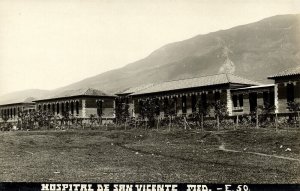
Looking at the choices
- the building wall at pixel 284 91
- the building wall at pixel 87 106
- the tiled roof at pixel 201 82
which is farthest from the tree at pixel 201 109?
the building wall at pixel 87 106

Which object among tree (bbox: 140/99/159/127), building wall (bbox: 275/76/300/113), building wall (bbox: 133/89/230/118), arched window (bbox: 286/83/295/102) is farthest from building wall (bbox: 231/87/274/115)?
tree (bbox: 140/99/159/127)

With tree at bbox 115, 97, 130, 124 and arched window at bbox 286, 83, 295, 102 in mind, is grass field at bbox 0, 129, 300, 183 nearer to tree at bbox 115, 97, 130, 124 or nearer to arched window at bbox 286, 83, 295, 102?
arched window at bbox 286, 83, 295, 102

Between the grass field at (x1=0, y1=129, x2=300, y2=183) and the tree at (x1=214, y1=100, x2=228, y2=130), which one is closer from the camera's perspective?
the grass field at (x1=0, y1=129, x2=300, y2=183)

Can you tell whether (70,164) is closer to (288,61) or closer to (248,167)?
(248,167)

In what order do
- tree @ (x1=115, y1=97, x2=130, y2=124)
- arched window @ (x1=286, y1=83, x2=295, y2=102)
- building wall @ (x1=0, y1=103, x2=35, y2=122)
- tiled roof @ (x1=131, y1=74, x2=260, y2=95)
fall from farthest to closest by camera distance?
building wall @ (x1=0, y1=103, x2=35, y2=122)
tree @ (x1=115, y1=97, x2=130, y2=124)
tiled roof @ (x1=131, y1=74, x2=260, y2=95)
arched window @ (x1=286, y1=83, x2=295, y2=102)

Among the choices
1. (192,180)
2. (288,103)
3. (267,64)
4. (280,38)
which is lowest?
(192,180)

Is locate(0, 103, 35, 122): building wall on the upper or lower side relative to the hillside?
lower

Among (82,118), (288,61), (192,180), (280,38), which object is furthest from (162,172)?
(280,38)

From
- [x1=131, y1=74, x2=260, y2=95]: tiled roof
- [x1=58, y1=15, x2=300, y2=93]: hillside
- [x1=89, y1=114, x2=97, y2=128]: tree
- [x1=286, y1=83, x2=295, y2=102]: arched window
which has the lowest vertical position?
[x1=89, y1=114, x2=97, y2=128]: tree
